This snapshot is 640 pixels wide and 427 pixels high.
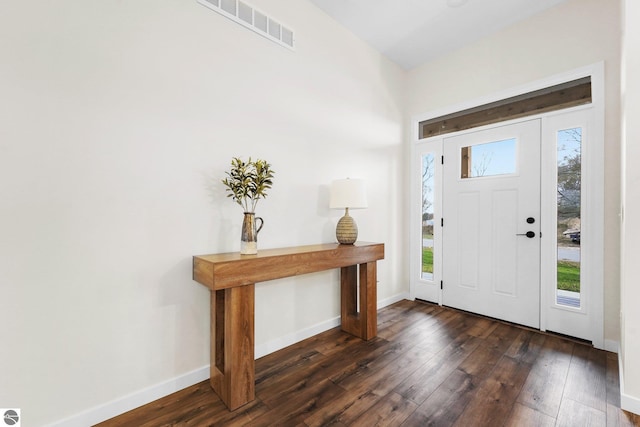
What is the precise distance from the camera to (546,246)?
2723 millimetres


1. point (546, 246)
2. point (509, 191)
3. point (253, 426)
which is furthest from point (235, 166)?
point (546, 246)

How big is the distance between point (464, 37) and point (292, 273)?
3.24 metres

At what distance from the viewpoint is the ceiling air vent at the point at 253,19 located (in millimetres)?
2082

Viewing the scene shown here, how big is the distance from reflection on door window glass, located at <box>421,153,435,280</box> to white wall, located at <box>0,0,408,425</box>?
5.97 ft

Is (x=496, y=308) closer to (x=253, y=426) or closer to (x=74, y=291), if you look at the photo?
(x=253, y=426)

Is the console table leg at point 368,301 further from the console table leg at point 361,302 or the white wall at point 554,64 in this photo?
the white wall at point 554,64

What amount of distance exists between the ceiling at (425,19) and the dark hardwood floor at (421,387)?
124 inches

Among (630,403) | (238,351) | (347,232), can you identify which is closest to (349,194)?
(347,232)

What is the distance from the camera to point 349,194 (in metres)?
2.54

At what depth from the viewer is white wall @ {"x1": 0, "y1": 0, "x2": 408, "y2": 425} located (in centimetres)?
140

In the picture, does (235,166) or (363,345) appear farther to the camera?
(363,345)
